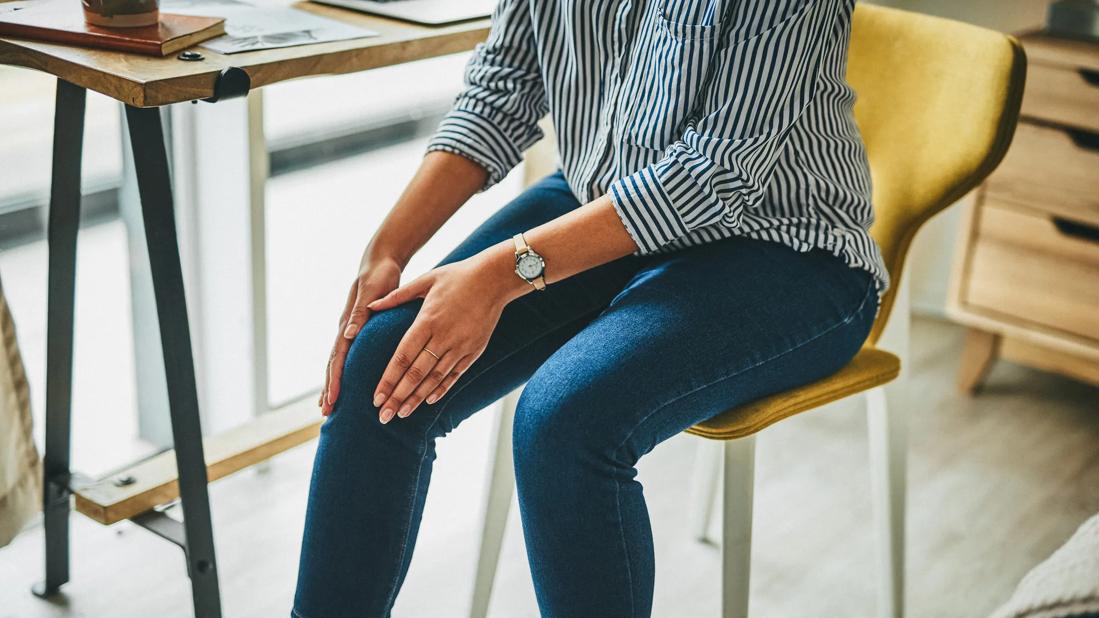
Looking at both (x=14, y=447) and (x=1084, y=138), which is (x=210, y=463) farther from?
(x=1084, y=138)

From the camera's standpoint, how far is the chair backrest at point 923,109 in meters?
1.18

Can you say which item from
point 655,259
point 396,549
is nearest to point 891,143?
point 655,259

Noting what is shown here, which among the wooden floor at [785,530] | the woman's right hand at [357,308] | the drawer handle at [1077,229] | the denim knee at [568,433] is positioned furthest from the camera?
the drawer handle at [1077,229]

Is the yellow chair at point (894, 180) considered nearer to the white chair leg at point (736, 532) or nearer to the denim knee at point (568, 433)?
the white chair leg at point (736, 532)

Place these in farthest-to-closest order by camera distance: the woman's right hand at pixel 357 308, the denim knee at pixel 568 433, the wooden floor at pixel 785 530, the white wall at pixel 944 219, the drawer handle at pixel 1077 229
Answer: the white wall at pixel 944 219 < the drawer handle at pixel 1077 229 < the wooden floor at pixel 785 530 < the woman's right hand at pixel 357 308 < the denim knee at pixel 568 433

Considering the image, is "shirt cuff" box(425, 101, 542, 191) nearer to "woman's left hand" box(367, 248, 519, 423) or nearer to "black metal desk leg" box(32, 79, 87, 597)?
"woman's left hand" box(367, 248, 519, 423)

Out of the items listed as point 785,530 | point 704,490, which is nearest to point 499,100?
point 704,490

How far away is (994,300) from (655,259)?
45.2 inches

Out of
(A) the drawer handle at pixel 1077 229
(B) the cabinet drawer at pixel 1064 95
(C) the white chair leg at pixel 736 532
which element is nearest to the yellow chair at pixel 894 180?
(C) the white chair leg at pixel 736 532

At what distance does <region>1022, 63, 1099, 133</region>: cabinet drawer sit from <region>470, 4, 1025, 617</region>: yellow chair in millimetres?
647

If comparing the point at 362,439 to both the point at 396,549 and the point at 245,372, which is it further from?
the point at 245,372

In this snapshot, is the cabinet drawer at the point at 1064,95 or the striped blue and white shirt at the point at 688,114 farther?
the cabinet drawer at the point at 1064,95

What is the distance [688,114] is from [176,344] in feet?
1.81

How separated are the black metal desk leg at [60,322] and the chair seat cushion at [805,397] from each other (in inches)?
28.4
